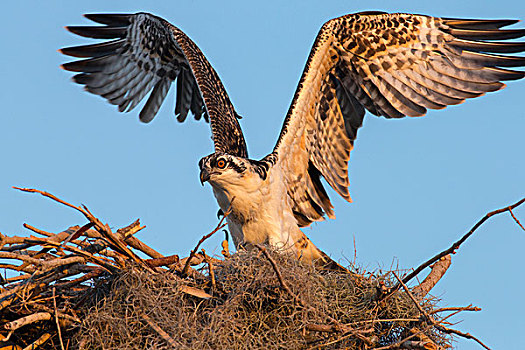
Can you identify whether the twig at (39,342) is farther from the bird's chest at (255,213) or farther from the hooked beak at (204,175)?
the bird's chest at (255,213)

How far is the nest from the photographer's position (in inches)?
182

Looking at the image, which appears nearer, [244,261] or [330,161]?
[244,261]

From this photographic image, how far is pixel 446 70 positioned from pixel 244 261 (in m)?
3.17

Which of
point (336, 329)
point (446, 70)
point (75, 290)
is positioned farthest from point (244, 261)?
point (446, 70)

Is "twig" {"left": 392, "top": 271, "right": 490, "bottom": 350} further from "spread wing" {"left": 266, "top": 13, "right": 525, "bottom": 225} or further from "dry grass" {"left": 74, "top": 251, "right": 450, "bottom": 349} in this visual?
"spread wing" {"left": 266, "top": 13, "right": 525, "bottom": 225}

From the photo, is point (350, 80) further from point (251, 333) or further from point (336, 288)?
point (251, 333)

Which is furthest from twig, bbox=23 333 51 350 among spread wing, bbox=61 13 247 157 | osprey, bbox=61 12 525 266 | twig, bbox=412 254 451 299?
spread wing, bbox=61 13 247 157

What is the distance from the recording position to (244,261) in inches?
200

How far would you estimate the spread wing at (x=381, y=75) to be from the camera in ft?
22.5

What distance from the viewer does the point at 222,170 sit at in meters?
6.02

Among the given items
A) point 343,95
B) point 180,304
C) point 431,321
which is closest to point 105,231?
point 180,304

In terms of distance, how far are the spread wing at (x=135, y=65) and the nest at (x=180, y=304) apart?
12.1 ft

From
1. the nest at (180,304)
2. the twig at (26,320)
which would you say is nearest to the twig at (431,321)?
the nest at (180,304)

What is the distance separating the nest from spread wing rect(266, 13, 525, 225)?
6.39 ft
